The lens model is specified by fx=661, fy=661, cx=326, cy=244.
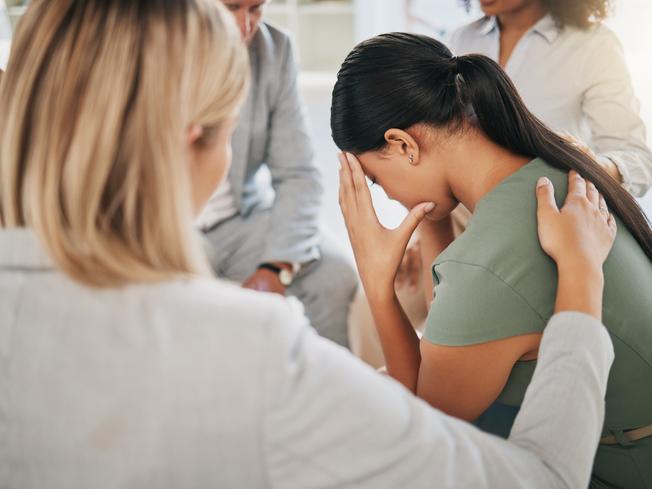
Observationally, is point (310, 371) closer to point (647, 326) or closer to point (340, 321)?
point (647, 326)

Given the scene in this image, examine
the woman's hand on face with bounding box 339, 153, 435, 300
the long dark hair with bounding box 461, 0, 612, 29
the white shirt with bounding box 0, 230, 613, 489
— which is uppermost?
the long dark hair with bounding box 461, 0, 612, 29

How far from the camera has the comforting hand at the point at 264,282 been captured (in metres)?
1.62

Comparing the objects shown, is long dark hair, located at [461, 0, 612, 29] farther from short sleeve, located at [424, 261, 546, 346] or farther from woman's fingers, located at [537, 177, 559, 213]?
short sleeve, located at [424, 261, 546, 346]

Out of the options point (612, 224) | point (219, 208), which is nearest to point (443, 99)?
point (612, 224)

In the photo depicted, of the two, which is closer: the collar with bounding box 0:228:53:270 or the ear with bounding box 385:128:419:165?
the collar with bounding box 0:228:53:270

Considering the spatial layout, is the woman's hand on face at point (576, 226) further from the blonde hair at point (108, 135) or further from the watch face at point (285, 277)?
the watch face at point (285, 277)

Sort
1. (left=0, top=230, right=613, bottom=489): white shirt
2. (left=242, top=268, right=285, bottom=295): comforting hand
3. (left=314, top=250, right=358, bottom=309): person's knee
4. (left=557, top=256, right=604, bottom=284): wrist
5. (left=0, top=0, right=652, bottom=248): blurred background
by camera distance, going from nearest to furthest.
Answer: (left=0, top=230, right=613, bottom=489): white shirt
(left=557, top=256, right=604, bottom=284): wrist
(left=242, top=268, right=285, bottom=295): comforting hand
(left=314, top=250, right=358, bottom=309): person's knee
(left=0, top=0, right=652, bottom=248): blurred background

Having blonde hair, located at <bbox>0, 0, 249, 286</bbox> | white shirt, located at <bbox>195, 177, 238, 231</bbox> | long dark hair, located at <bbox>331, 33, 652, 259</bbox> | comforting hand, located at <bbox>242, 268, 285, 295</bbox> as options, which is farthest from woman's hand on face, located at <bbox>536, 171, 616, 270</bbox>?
white shirt, located at <bbox>195, 177, 238, 231</bbox>

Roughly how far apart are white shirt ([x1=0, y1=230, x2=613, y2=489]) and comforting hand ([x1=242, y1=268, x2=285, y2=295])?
1.03 m

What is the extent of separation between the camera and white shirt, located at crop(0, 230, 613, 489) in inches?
21.2

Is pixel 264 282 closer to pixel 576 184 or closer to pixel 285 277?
pixel 285 277

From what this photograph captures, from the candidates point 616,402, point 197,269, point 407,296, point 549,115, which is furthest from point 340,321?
point 197,269

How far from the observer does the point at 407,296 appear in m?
1.76

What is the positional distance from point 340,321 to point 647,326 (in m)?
0.91
